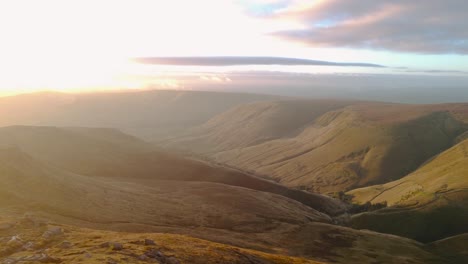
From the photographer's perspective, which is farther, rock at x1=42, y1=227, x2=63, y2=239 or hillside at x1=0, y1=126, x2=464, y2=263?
rock at x1=42, y1=227, x2=63, y2=239

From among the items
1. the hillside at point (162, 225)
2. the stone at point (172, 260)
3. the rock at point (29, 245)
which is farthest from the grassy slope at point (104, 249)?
the stone at point (172, 260)

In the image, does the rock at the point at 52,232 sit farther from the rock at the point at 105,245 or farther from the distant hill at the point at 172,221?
the rock at the point at 105,245

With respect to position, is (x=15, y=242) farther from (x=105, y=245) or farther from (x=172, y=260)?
(x=172, y=260)

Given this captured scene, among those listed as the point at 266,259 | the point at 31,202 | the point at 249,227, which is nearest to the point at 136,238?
the point at 266,259

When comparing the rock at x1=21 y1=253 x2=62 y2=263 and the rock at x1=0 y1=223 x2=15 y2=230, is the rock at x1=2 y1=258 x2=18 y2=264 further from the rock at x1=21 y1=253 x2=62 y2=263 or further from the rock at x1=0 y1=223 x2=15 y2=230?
the rock at x1=0 y1=223 x2=15 y2=230

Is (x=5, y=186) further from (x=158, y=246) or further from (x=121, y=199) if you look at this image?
(x=158, y=246)

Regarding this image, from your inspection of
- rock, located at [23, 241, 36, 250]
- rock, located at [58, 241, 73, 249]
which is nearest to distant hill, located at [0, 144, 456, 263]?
rock, located at [58, 241, 73, 249]

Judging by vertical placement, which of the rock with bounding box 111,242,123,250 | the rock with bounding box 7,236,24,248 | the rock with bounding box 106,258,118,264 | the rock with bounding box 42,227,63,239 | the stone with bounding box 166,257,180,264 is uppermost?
the rock with bounding box 106,258,118,264

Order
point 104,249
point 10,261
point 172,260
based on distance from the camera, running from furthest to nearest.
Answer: point 104,249 < point 172,260 < point 10,261

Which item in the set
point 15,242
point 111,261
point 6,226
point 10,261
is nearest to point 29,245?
point 15,242
